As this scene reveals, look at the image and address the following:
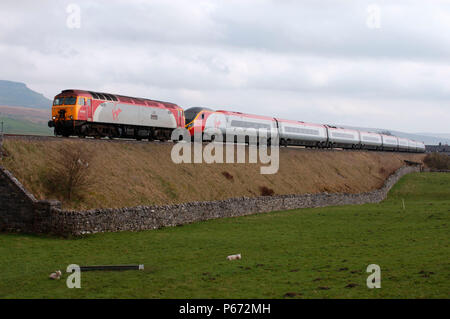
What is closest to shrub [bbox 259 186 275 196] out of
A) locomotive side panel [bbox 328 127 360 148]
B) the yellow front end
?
the yellow front end

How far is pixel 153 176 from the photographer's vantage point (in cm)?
4056

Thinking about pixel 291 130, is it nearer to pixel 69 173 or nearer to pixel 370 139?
pixel 370 139

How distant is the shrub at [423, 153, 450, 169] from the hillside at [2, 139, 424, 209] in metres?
48.1

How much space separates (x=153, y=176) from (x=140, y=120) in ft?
26.6

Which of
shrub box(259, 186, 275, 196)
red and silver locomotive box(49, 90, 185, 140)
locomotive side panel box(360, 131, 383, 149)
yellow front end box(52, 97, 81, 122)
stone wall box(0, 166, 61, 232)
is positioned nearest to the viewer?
stone wall box(0, 166, 61, 232)

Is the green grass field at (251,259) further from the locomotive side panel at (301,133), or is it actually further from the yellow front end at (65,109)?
the locomotive side panel at (301,133)

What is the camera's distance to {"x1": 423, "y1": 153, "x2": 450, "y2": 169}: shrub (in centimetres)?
10775

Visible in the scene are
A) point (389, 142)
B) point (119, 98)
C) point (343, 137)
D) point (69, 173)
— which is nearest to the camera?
point (69, 173)

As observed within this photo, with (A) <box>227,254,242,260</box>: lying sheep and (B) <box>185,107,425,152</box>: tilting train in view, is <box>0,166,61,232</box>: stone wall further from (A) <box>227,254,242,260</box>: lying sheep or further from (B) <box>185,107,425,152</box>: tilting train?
(B) <box>185,107,425,152</box>: tilting train

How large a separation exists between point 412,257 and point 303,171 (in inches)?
1647

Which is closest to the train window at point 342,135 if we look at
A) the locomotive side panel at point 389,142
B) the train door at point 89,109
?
the locomotive side panel at point 389,142

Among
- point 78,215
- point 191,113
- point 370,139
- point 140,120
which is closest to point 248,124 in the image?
point 191,113

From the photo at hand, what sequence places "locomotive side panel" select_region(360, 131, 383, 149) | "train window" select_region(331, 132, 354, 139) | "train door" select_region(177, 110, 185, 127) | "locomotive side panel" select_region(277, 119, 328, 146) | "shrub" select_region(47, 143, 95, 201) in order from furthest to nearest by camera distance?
"locomotive side panel" select_region(360, 131, 383, 149) → "train window" select_region(331, 132, 354, 139) → "locomotive side panel" select_region(277, 119, 328, 146) → "train door" select_region(177, 110, 185, 127) → "shrub" select_region(47, 143, 95, 201)

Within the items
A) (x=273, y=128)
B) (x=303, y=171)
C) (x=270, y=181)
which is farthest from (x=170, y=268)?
(x=273, y=128)
